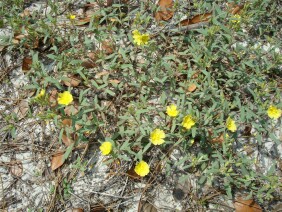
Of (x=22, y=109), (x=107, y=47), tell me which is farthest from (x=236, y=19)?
(x=22, y=109)

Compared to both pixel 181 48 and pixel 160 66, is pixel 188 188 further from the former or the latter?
pixel 181 48

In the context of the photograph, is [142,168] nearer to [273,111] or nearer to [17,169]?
[17,169]

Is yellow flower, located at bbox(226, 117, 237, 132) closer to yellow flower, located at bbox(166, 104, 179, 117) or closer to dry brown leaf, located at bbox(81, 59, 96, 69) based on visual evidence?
yellow flower, located at bbox(166, 104, 179, 117)

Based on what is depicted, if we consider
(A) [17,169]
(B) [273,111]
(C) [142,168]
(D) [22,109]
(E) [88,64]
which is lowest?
(A) [17,169]

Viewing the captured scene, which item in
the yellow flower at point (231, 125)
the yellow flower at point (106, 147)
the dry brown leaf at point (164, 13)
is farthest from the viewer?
the dry brown leaf at point (164, 13)

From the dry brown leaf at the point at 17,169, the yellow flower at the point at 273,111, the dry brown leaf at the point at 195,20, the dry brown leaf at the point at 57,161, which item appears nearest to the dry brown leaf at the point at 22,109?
the dry brown leaf at the point at 17,169

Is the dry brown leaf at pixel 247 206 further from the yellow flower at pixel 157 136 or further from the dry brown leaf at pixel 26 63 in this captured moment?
the dry brown leaf at pixel 26 63
